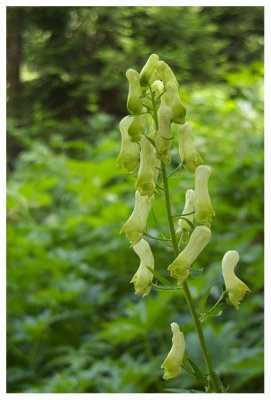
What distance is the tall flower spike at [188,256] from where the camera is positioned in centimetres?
58

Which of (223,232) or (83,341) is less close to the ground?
(223,232)

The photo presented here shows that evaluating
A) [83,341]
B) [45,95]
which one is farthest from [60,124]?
[83,341]

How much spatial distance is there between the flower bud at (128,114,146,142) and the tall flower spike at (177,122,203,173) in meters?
0.06

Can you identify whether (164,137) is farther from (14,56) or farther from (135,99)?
(14,56)

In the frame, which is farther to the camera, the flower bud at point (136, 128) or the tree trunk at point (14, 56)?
the tree trunk at point (14, 56)

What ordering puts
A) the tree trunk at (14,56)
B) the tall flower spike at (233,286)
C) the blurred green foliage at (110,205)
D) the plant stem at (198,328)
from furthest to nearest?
the tree trunk at (14,56) → the blurred green foliage at (110,205) → the tall flower spike at (233,286) → the plant stem at (198,328)

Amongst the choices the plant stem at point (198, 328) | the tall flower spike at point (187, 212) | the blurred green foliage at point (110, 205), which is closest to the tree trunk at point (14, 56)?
the blurred green foliage at point (110, 205)

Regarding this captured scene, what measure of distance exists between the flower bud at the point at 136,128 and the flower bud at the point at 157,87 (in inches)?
1.9

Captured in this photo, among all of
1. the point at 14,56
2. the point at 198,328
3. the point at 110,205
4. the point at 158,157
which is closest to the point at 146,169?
the point at 158,157

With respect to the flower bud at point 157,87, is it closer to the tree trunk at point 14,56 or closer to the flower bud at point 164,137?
the flower bud at point 164,137

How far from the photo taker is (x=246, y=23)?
17.0ft

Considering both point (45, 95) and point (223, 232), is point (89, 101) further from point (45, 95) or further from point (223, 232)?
point (223, 232)

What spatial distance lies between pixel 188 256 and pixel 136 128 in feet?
0.45
